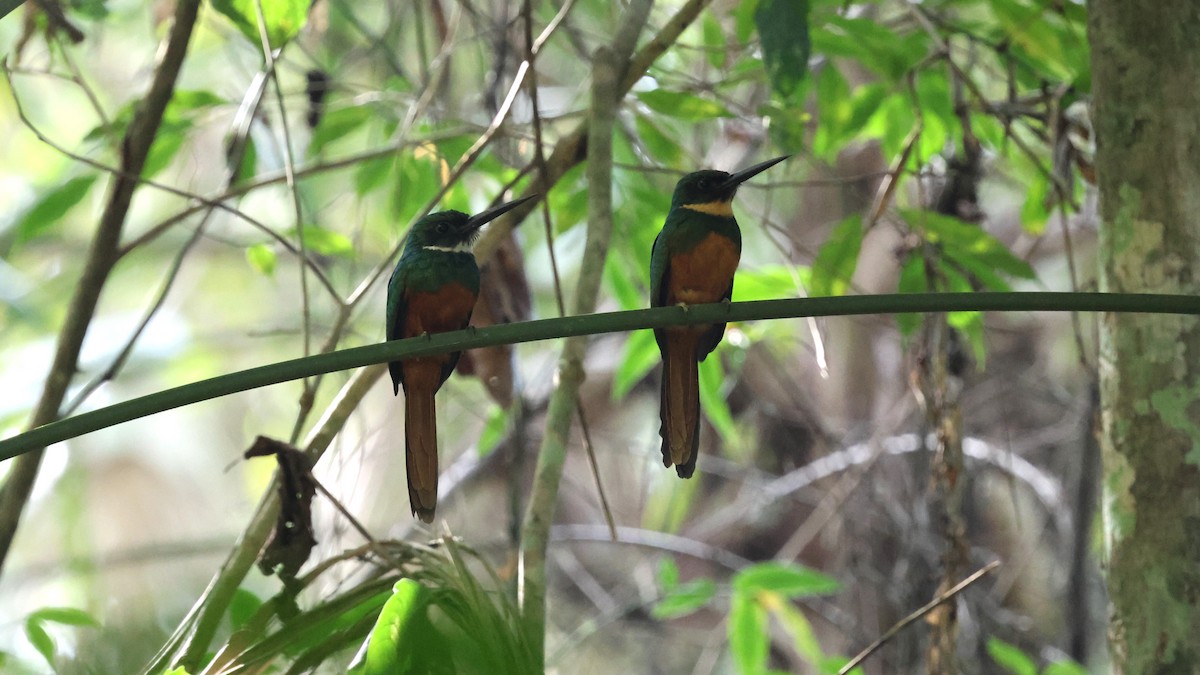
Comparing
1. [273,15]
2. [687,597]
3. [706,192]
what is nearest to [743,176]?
[706,192]

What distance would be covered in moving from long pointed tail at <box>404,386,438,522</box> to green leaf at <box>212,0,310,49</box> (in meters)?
→ 0.74

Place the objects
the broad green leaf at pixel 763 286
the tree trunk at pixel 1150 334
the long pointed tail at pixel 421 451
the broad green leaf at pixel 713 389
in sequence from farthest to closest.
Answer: the broad green leaf at pixel 713 389, the broad green leaf at pixel 763 286, the tree trunk at pixel 1150 334, the long pointed tail at pixel 421 451

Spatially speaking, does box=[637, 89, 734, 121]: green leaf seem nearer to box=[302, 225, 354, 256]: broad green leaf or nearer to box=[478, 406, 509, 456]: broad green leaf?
box=[302, 225, 354, 256]: broad green leaf

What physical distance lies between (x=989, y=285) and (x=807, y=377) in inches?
99.6

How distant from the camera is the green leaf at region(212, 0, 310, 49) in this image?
2.04 metres

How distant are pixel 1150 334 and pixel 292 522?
1.35 metres

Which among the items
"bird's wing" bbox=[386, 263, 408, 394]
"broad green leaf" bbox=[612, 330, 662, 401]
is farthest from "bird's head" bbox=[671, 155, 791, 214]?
"broad green leaf" bbox=[612, 330, 662, 401]

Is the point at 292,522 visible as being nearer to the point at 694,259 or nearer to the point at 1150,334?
the point at 694,259

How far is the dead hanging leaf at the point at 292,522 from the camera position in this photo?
167 centimetres

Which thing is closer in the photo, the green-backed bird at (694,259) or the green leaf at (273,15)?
the green-backed bird at (694,259)

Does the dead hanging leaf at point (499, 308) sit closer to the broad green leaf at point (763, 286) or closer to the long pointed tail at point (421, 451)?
the broad green leaf at point (763, 286)

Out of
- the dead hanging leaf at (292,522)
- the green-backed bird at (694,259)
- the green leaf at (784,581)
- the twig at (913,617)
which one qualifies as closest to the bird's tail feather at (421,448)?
the dead hanging leaf at (292,522)

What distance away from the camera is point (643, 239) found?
285 cm

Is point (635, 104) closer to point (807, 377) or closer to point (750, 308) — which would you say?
point (750, 308)
